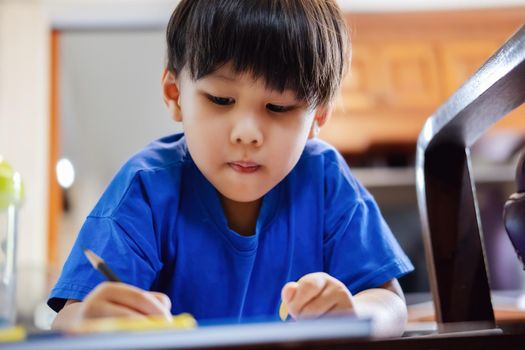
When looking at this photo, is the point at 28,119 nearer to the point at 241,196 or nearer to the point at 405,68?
the point at 405,68

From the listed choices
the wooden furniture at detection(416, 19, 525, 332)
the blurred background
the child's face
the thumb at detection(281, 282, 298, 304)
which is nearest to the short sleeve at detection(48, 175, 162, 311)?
the child's face

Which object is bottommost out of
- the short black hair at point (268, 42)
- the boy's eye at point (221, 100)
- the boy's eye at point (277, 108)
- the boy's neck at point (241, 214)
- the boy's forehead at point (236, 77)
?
the boy's neck at point (241, 214)

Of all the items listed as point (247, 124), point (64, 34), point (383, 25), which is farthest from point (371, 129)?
point (247, 124)

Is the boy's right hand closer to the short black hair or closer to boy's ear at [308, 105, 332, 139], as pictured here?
the short black hair

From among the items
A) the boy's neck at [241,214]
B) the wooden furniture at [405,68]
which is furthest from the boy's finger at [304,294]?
the wooden furniture at [405,68]

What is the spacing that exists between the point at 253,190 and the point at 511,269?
250cm

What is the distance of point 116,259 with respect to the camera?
707 millimetres

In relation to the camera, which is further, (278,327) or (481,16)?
(481,16)

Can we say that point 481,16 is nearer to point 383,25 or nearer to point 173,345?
point 383,25

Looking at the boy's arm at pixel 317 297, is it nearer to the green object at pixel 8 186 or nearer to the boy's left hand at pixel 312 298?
the boy's left hand at pixel 312 298

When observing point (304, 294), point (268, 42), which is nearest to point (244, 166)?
point (268, 42)

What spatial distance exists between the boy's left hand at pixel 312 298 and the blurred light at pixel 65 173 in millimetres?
2653

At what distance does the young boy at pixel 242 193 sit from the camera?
0.72 meters

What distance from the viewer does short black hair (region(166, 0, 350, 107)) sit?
0.73 m
